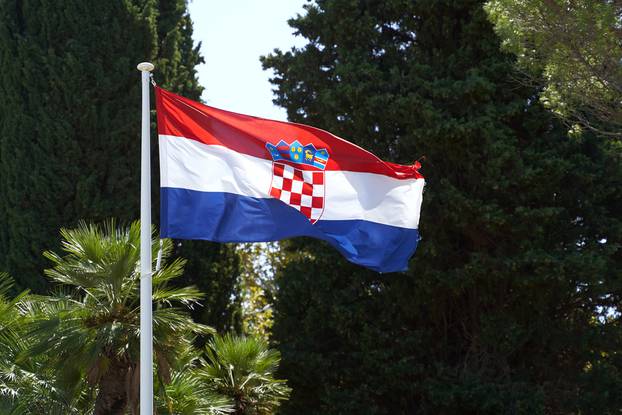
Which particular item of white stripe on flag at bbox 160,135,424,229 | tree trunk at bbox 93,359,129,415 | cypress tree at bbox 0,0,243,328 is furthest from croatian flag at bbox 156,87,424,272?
cypress tree at bbox 0,0,243,328

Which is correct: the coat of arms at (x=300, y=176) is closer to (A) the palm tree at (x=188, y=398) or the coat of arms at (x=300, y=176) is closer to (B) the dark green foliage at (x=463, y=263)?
(A) the palm tree at (x=188, y=398)

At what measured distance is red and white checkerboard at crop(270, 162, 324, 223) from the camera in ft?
25.7

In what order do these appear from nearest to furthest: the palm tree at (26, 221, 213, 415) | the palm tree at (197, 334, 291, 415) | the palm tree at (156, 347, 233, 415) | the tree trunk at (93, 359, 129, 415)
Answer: the palm tree at (26, 221, 213, 415) → the tree trunk at (93, 359, 129, 415) → the palm tree at (156, 347, 233, 415) → the palm tree at (197, 334, 291, 415)

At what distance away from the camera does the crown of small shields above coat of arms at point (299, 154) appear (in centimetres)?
787

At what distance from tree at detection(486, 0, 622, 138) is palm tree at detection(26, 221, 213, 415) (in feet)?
18.4

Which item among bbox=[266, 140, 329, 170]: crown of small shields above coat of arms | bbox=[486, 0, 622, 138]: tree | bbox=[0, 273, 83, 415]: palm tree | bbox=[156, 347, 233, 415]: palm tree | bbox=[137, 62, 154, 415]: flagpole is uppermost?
bbox=[486, 0, 622, 138]: tree

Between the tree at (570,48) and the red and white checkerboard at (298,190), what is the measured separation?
478 centimetres

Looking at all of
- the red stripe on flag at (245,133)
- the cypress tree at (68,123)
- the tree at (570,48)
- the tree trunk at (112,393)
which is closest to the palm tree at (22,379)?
the tree trunk at (112,393)

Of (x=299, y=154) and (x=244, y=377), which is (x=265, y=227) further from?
(x=244, y=377)

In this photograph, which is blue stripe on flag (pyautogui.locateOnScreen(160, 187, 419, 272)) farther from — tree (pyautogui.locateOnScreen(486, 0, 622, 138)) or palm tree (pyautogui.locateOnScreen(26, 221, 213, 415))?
tree (pyautogui.locateOnScreen(486, 0, 622, 138))

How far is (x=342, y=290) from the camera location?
15992 mm

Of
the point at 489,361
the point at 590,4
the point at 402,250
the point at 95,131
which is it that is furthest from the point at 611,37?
the point at 95,131

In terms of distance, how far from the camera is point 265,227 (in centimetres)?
773

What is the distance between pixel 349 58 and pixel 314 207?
347 inches
